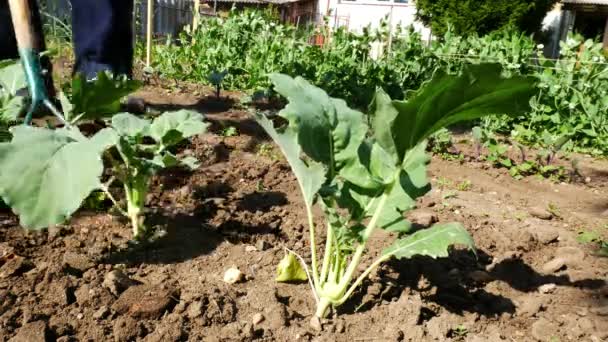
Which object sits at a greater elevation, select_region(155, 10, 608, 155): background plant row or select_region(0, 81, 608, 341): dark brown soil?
select_region(155, 10, 608, 155): background plant row

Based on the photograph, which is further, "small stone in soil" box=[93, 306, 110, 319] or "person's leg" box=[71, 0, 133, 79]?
"person's leg" box=[71, 0, 133, 79]

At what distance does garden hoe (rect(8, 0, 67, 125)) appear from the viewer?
84.0 inches

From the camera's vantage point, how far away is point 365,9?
76.7 feet

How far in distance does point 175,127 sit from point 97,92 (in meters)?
0.37

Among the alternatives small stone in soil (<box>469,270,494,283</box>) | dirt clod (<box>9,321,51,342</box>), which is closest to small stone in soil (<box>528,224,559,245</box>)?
small stone in soil (<box>469,270,494,283</box>)

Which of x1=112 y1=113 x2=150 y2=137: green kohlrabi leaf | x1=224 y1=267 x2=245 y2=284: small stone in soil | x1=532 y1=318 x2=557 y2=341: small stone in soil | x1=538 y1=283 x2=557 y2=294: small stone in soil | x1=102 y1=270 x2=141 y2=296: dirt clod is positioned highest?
x1=112 y1=113 x2=150 y2=137: green kohlrabi leaf

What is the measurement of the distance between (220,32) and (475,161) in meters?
4.62

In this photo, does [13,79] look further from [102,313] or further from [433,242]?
[433,242]

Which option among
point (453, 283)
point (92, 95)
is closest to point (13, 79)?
point (92, 95)

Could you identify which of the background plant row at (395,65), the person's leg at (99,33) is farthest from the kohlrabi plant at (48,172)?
the background plant row at (395,65)

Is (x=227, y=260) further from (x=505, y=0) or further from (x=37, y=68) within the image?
(x=505, y=0)

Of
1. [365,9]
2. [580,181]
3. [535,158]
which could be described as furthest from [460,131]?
[365,9]

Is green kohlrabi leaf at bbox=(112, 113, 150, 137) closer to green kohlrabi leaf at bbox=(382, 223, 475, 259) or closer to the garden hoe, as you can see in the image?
the garden hoe

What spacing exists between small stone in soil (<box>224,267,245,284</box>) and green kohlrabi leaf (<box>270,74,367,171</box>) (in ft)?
1.72
